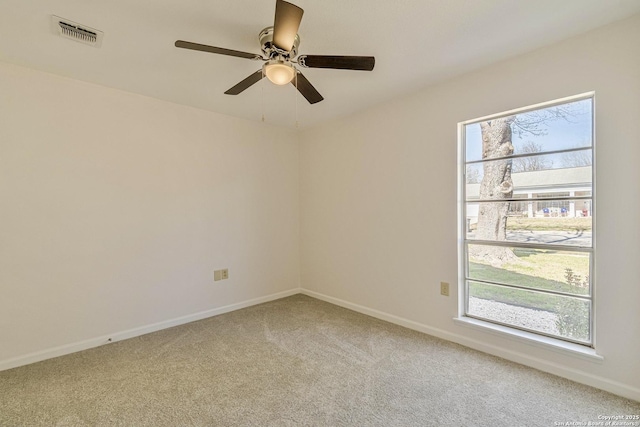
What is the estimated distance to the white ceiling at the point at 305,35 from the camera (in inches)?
65.4

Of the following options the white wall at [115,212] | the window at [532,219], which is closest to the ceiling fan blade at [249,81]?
the white wall at [115,212]

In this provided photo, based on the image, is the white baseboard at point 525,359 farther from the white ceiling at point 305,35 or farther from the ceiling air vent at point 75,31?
the ceiling air vent at point 75,31

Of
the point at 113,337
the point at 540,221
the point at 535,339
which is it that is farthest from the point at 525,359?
the point at 113,337

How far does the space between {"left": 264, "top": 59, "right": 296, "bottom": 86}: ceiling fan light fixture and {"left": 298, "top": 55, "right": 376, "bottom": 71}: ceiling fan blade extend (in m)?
0.09

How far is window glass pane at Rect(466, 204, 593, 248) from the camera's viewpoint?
2025mm

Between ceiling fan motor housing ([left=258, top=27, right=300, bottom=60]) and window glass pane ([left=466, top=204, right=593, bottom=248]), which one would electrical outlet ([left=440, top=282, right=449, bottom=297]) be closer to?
window glass pane ([left=466, top=204, right=593, bottom=248])

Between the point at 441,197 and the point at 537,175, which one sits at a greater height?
the point at 537,175

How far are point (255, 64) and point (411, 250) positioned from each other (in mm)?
2207

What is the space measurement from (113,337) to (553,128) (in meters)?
4.11

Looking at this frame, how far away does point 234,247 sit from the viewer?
11.5ft

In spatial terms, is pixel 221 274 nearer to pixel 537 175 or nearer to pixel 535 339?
pixel 535 339

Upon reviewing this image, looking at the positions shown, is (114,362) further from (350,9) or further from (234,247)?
(350,9)

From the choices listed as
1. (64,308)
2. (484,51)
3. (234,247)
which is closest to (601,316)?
(484,51)

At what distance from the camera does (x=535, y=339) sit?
6.98 feet
